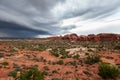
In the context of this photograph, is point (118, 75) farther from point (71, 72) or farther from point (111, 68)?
point (71, 72)

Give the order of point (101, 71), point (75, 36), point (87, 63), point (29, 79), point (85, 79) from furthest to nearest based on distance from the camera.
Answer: point (75, 36)
point (87, 63)
point (101, 71)
point (85, 79)
point (29, 79)

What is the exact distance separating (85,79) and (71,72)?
204cm

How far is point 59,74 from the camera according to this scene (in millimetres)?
14703

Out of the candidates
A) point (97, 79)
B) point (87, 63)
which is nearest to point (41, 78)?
point (97, 79)

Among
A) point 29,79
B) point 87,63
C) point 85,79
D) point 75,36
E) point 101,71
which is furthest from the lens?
point 75,36

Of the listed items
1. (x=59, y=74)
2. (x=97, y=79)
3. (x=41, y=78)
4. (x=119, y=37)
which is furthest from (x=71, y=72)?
(x=119, y=37)

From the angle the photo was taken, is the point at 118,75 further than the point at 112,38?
No

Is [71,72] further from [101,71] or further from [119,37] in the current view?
[119,37]

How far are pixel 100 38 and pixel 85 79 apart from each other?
82.6 m

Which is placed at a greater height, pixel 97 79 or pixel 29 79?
pixel 29 79

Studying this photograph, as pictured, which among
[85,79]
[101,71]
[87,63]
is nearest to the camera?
[85,79]

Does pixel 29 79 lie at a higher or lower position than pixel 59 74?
higher

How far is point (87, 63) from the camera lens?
19781 mm

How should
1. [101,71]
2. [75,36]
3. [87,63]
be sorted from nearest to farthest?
[101,71] → [87,63] → [75,36]
